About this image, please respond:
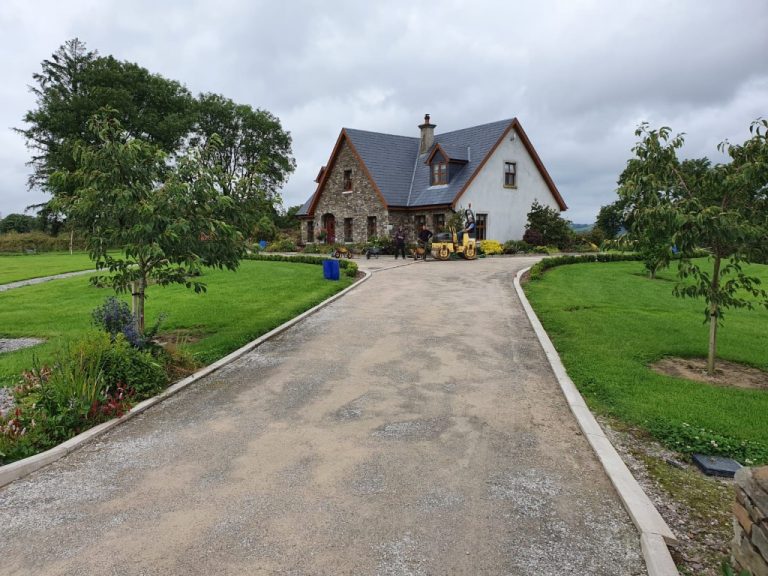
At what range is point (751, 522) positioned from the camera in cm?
328

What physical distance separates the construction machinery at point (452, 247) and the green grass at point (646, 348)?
8.99m

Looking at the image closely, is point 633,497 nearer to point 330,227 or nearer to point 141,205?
point 141,205

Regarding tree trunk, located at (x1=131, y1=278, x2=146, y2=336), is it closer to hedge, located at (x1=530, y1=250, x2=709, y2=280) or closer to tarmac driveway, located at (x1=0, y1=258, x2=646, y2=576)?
tarmac driveway, located at (x1=0, y1=258, x2=646, y2=576)

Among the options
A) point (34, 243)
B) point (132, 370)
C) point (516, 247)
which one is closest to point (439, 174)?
point (516, 247)

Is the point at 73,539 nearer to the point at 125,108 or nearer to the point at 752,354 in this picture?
the point at 752,354

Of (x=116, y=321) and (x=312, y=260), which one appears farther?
(x=312, y=260)

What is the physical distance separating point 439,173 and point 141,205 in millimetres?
27668

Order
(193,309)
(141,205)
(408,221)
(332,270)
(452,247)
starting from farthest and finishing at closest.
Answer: (408,221)
(452,247)
(332,270)
(193,309)
(141,205)

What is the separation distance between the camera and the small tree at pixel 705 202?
24.3ft

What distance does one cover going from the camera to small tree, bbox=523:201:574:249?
34.7 metres

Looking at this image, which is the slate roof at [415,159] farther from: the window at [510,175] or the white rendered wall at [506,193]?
the window at [510,175]

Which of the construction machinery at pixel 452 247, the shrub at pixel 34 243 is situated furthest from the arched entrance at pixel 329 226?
the shrub at pixel 34 243

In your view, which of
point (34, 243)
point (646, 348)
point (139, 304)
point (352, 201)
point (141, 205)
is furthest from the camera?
point (34, 243)

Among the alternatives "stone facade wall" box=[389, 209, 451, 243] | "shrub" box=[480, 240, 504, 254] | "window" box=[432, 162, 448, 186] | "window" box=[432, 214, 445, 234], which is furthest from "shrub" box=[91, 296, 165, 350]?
"window" box=[432, 162, 448, 186]
